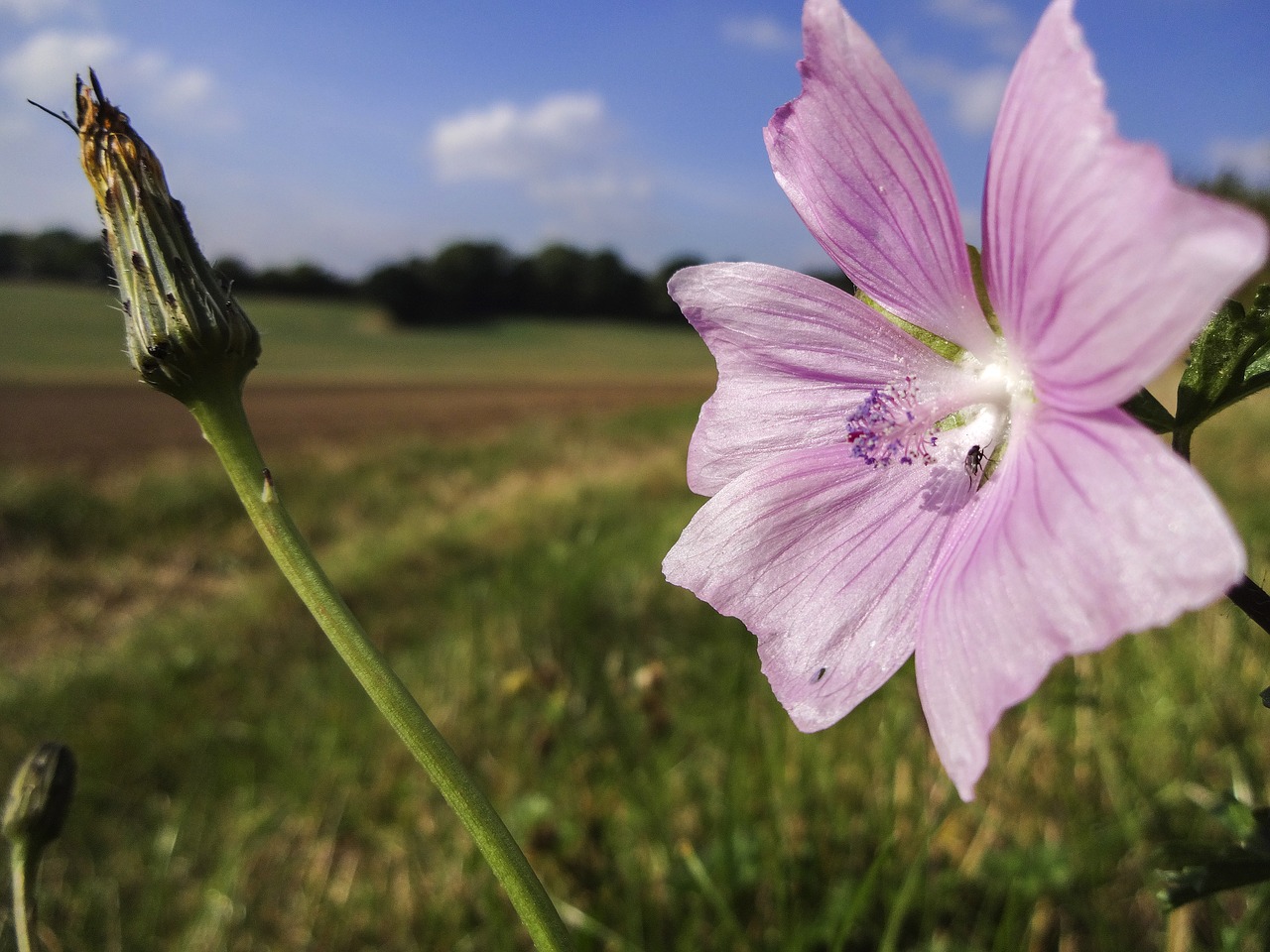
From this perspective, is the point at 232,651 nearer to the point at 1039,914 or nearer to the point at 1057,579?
the point at 1039,914

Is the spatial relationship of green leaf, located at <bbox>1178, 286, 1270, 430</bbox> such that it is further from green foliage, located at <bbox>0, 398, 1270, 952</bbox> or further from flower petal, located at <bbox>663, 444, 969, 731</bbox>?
green foliage, located at <bbox>0, 398, 1270, 952</bbox>

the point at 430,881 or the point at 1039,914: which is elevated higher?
the point at 1039,914

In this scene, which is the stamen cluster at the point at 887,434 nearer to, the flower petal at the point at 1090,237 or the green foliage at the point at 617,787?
the flower petal at the point at 1090,237

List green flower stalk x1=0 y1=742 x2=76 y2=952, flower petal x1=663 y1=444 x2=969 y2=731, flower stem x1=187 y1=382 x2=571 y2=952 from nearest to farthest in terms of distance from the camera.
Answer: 1. flower stem x1=187 y1=382 x2=571 y2=952
2. flower petal x1=663 y1=444 x2=969 y2=731
3. green flower stalk x1=0 y1=742 x2=76 y2=952

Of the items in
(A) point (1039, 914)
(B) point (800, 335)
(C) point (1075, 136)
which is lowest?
(A) point (1039, 914)

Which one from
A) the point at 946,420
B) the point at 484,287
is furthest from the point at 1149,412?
the point at 484,287

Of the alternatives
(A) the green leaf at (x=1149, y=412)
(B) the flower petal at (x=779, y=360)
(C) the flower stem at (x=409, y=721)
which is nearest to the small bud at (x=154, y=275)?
(C) the flower stem at (x=409, y=721)

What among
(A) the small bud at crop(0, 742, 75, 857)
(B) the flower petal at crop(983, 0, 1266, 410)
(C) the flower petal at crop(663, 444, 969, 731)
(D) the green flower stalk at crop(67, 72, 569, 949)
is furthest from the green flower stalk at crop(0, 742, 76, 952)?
(B) the flower petal at crop(983, 0, 1266, 410)

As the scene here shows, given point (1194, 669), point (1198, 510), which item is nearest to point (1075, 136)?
point (1198, 510)
